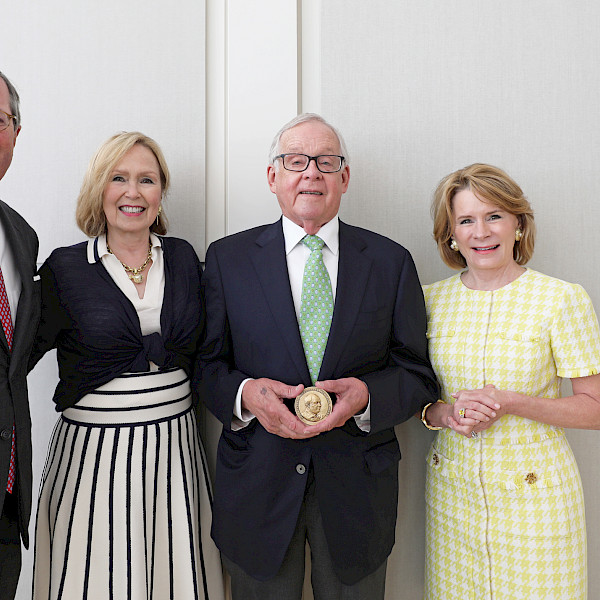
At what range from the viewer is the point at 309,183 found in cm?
171

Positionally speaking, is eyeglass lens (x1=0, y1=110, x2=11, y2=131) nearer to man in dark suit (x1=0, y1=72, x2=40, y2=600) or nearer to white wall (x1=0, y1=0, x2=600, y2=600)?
man in dark suit (x1=0, y1=72, x2=40, y2=600)

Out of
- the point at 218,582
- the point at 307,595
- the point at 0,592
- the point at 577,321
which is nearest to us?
the point at 0,592

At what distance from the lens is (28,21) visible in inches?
85.8

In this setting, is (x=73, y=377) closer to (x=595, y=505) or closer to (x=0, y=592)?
(x=0, y=592)

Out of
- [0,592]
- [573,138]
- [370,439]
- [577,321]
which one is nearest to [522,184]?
[573,138]

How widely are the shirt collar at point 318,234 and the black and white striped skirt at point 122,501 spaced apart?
600mm

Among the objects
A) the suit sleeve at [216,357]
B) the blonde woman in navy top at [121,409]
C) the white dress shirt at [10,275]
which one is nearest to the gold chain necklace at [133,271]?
the blonde woman in navy top at [121,409]

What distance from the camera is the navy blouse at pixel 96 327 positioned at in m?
1.69

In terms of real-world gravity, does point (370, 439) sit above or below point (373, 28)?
below

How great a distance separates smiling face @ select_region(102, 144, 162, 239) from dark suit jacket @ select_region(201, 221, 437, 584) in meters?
0.27

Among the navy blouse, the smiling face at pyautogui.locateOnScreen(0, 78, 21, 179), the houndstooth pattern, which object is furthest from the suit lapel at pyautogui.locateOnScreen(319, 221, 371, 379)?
the smiling face at pyautogui.locateOnScreen(0, 78, 21, 179)

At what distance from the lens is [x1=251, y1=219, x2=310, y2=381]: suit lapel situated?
5.39 ft

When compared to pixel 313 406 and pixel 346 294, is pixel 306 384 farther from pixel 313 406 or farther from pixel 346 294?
pixel 346 294

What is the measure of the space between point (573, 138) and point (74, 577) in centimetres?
246
